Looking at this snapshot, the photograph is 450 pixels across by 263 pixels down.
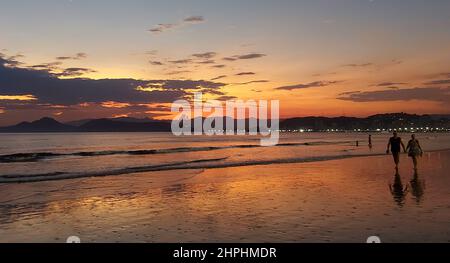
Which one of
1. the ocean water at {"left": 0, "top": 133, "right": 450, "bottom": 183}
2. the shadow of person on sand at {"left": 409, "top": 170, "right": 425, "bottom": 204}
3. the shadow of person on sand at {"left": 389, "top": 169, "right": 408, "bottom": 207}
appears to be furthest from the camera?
the ocean water at {"left": 0, "top": 133, "right": 450, "bottom": 183}

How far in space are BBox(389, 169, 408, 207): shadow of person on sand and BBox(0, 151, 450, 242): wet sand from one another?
3cm

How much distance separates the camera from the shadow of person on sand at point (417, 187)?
13276 millimetres

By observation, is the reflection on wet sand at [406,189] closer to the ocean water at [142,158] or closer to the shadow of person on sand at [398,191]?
the shadow of person on sand at [398,191]

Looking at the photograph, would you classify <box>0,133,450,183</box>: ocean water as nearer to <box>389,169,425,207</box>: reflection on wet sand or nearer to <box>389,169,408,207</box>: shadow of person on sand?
<box>389,169,425,207</box>: reflection on wet sand

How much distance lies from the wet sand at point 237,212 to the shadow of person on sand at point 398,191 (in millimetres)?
31

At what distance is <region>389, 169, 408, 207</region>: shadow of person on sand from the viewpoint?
12778 millimetres

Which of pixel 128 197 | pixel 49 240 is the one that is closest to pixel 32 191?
pixel 128 197

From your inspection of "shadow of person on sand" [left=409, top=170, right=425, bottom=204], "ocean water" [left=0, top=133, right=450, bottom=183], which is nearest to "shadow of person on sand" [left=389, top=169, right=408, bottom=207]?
"shadow of person on sand" [left=409, top=170, right=425, bottom=204]

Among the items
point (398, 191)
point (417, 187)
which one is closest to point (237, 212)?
point (398, 191)

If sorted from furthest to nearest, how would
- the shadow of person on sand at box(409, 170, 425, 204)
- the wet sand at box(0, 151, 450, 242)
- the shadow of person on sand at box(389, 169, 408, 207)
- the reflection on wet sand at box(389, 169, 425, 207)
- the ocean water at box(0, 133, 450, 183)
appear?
1. the ocean water at box(0, 133, 450, 183)
2. the shadow of person on sand at box(409, 170, 425, 204)
3. the reflection on wet sand at box(389, 169, 425, 207)
4. the shadow of person on sand at box(389, 169, 408, 207)
5. the wet sand at box(0, 151, 450, 242)

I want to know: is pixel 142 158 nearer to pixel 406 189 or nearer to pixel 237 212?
pixel 406 189
